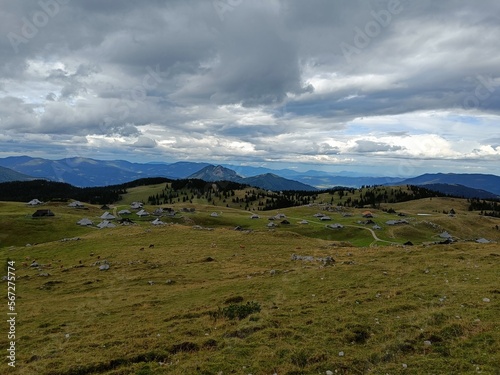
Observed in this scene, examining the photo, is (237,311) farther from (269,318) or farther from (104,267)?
(104,267)

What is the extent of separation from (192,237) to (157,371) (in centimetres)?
5424

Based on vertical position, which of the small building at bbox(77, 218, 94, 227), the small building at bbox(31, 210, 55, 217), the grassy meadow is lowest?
the small building at bbox(77, 218, 94, 227)

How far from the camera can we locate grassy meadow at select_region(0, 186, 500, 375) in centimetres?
1430

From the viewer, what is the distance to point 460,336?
15.3 m

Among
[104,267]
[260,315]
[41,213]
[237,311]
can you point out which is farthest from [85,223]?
[260,315]

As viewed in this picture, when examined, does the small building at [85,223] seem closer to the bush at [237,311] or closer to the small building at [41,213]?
the small building at [41,213]

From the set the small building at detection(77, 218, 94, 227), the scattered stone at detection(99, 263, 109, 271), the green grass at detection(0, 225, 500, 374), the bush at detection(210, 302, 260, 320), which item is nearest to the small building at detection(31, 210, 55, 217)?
the small building at detection(77, 218, 94, 227)

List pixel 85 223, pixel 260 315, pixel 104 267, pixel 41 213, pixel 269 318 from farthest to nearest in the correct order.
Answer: pixel 41 213 < pixel 85 223 < pixel 104 267 < pixel 260 315 < pixel 269 318

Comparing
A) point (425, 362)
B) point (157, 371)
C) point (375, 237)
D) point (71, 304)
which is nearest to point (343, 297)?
point (425, 362)

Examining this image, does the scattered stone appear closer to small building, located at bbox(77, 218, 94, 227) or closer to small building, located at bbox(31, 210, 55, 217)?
small building, located at bbox(77, 218, 94, 227)

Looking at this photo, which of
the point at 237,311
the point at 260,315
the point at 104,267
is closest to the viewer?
the point at 260,315

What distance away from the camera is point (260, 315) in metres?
20.0

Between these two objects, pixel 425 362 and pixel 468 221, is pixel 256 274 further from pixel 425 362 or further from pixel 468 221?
pixel 468 221

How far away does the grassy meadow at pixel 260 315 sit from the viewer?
14.3m
